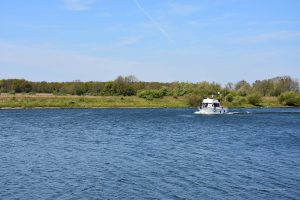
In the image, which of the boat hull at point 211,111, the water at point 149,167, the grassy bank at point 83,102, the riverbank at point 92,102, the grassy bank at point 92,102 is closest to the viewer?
the water at point 149,167

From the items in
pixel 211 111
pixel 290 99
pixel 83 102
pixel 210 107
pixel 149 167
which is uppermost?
pixel 290 99

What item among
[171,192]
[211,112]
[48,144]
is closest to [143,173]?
[171,192]

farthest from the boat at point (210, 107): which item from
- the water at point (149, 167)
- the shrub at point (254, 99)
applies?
the water at point (149, 167)

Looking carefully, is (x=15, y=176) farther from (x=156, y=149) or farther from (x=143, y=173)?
(x=156, y=149)

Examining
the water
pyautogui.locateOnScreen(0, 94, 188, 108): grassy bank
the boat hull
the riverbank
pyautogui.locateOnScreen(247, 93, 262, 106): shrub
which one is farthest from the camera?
pyautogui.locateOnScreen(247, 93, 262, 106): shrub

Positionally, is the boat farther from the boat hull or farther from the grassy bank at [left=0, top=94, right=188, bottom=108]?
the grassy bank at [left=0, top=94, right=188, bottom=108]

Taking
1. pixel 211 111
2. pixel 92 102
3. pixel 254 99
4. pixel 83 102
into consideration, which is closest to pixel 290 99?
pixel 254 99

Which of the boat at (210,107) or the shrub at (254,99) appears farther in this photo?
the shrub at (254,99)

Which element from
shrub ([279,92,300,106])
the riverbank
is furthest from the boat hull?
shrub ([279,92,300,106])

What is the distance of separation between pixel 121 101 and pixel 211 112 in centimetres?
4853

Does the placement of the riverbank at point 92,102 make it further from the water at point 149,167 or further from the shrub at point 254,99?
the water at point 149,167

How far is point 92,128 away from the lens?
80.8 meters

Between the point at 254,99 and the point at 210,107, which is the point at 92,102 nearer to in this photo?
the point at 210,107

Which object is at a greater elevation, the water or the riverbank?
the riverbank
